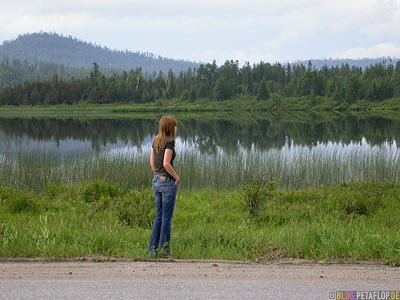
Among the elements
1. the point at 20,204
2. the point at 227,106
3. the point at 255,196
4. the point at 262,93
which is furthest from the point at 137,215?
the point at 262,93

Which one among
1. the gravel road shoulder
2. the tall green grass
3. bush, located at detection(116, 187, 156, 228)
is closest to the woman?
the gravel road shoulder

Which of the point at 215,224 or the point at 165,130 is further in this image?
the point at 215,224

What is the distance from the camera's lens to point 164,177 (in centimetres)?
660

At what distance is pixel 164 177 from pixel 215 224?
3.77 m

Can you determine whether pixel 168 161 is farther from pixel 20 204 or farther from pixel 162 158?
pixel 20 204

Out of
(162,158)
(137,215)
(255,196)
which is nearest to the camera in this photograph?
(162,158)

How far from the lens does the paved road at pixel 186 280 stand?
4.92 metres

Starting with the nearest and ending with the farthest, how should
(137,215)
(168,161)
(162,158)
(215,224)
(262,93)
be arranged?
(168,161)
(162,158)
(215,224)
(137,215)
(262,93)

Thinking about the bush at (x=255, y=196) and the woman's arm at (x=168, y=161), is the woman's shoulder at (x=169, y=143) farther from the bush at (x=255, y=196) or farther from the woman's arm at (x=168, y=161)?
the bush at (x=255, y=196)

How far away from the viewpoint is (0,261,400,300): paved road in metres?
4.92

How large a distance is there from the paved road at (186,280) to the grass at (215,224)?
504mm

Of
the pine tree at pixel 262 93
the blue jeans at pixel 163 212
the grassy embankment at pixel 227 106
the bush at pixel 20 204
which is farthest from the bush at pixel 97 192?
the pine tree at pixel 262 93

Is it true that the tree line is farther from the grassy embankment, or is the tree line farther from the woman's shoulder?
the woman's shoulder

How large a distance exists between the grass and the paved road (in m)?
0.50
